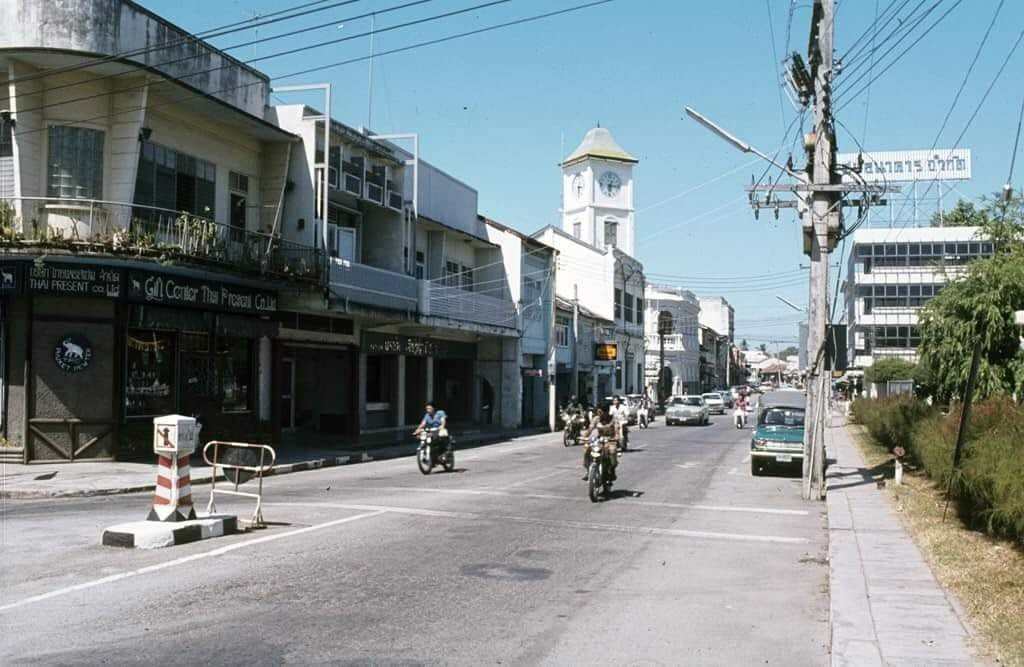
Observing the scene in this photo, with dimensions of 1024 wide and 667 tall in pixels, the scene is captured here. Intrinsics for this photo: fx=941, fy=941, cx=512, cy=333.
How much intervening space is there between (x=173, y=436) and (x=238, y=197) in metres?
16.3

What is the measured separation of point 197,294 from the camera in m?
22.9

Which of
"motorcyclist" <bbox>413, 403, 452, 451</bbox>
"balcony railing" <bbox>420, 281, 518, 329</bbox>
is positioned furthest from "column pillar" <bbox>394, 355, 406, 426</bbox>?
"motorcyclist" <bbox>413, 403, 452, 451</bbox>

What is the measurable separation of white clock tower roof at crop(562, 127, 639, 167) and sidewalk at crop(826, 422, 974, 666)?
7056cm

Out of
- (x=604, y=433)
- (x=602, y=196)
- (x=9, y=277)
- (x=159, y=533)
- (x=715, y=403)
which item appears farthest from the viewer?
(x=602, y=196)

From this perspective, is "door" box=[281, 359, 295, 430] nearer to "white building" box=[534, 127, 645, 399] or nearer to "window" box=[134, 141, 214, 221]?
"window" box=[134, 141, 214, 221]

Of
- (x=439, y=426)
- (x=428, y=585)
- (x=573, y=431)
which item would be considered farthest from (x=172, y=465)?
(x=573, y=431)

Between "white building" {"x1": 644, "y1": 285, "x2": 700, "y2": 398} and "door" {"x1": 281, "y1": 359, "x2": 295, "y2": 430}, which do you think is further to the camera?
"white building" {"x1": 644, "y1": 285, "x2": 700, "y2": 398}

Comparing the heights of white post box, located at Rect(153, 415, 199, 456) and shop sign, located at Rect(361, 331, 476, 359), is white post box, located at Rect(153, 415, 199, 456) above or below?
below

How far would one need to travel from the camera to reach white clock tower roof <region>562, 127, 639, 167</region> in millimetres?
83375

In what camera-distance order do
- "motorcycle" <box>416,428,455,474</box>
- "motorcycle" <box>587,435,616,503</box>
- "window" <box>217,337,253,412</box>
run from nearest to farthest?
"motorcycle" <box>587,435,616,503</box> → "motorcycle" <box>416,428,455,474</box> → "window" <box>217,337,253,412</box>

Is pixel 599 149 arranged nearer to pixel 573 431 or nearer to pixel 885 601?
pixel 573 431

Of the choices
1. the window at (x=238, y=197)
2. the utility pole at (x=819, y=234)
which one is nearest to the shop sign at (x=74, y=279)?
the window at (x=238, y=197)

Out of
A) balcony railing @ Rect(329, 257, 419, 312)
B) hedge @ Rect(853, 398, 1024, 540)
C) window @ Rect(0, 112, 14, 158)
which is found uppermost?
window @ Rect(0, 112, 14, 158)

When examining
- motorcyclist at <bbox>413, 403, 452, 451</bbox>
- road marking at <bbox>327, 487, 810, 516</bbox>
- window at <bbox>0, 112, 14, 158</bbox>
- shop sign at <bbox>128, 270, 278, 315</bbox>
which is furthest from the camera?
motorcyclist at <bbox>413, 403, 452, 451</bbox>
